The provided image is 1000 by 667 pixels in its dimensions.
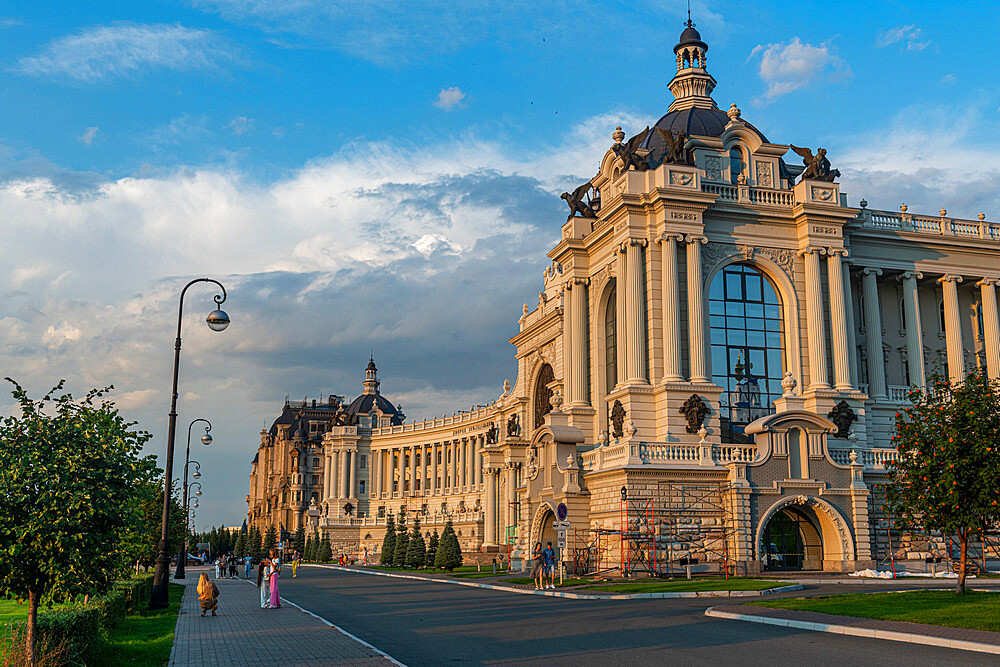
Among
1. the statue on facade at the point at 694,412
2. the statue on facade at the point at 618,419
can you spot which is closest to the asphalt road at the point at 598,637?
the statue on facade at the point at 694,412

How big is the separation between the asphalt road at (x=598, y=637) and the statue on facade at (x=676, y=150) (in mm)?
25980

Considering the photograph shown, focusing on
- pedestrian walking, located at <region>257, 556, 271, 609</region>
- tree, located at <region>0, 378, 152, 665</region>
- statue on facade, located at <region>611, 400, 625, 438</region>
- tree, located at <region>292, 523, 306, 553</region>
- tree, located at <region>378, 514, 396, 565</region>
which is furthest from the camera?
tree, located at <region>292, 523, 306, 553</region>

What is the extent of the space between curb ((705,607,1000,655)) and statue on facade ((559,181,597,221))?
35.9 m

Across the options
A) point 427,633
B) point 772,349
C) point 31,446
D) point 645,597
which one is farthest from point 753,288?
point 31,446

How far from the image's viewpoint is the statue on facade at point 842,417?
4781 cm

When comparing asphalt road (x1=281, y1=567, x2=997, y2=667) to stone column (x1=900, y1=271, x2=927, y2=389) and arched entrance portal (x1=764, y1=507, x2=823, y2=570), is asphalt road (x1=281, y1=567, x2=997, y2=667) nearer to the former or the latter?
arched entrance portal (x1=764, y1=507, x2=823, y2=570)

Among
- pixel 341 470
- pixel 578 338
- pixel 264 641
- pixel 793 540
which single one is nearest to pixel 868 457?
pixel 793 540

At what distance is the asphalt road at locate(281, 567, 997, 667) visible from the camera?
16.2 metres

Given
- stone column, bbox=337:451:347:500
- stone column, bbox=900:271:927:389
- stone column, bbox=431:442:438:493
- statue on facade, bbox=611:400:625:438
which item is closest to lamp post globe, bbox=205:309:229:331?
statue on facade, bbox=611:400:625:438

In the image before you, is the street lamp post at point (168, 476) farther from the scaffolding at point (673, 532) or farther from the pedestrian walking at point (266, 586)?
the scaffolding at point (673, 532)

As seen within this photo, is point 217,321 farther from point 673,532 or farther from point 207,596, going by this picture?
point 673,532

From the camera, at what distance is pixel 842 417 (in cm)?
4791

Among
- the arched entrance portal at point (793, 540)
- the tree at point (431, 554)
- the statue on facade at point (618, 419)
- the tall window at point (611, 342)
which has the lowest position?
the tree at point (431, 554)

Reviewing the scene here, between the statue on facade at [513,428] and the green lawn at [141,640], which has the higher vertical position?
the statue on facade at [513,428]
